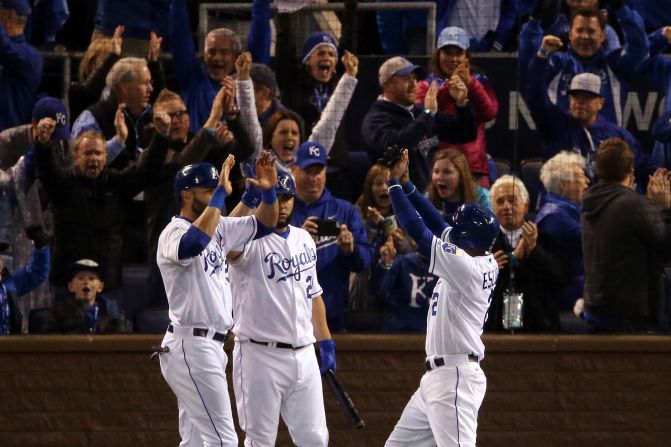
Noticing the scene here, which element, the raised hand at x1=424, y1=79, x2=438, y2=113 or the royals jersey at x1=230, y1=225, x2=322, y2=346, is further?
the raised hand at x1=424, y1=79, x2=438, y2=113

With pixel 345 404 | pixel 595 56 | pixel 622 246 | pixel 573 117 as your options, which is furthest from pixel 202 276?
pixel 595 56

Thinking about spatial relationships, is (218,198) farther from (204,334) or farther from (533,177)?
(533,177)

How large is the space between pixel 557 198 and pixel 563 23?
1.32 m

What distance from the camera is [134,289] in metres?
8.05

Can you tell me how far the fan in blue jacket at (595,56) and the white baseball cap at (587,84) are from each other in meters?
0.04

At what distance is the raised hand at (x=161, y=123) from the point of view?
26.3 feet

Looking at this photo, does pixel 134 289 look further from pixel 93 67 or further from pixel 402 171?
pixel 402 171

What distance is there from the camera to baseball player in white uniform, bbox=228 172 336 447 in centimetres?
625

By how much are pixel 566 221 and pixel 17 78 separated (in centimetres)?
396

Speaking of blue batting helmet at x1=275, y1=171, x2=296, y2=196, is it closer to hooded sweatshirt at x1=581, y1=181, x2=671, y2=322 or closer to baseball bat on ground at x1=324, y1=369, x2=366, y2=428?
baseball bat on ground at x1=324, y1=369, x2=366, y2=428

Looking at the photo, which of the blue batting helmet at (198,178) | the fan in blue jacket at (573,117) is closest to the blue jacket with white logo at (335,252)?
the fan in blue jacket at (573,117)

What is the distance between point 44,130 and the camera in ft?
26.1

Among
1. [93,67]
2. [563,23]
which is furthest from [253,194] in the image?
[563,23]

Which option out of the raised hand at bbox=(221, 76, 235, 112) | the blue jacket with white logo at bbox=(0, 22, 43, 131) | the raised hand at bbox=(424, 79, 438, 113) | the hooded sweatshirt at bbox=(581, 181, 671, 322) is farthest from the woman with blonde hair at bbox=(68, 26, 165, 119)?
the hooded sweatshirt at bbox=(581, 181, 671, 322)
